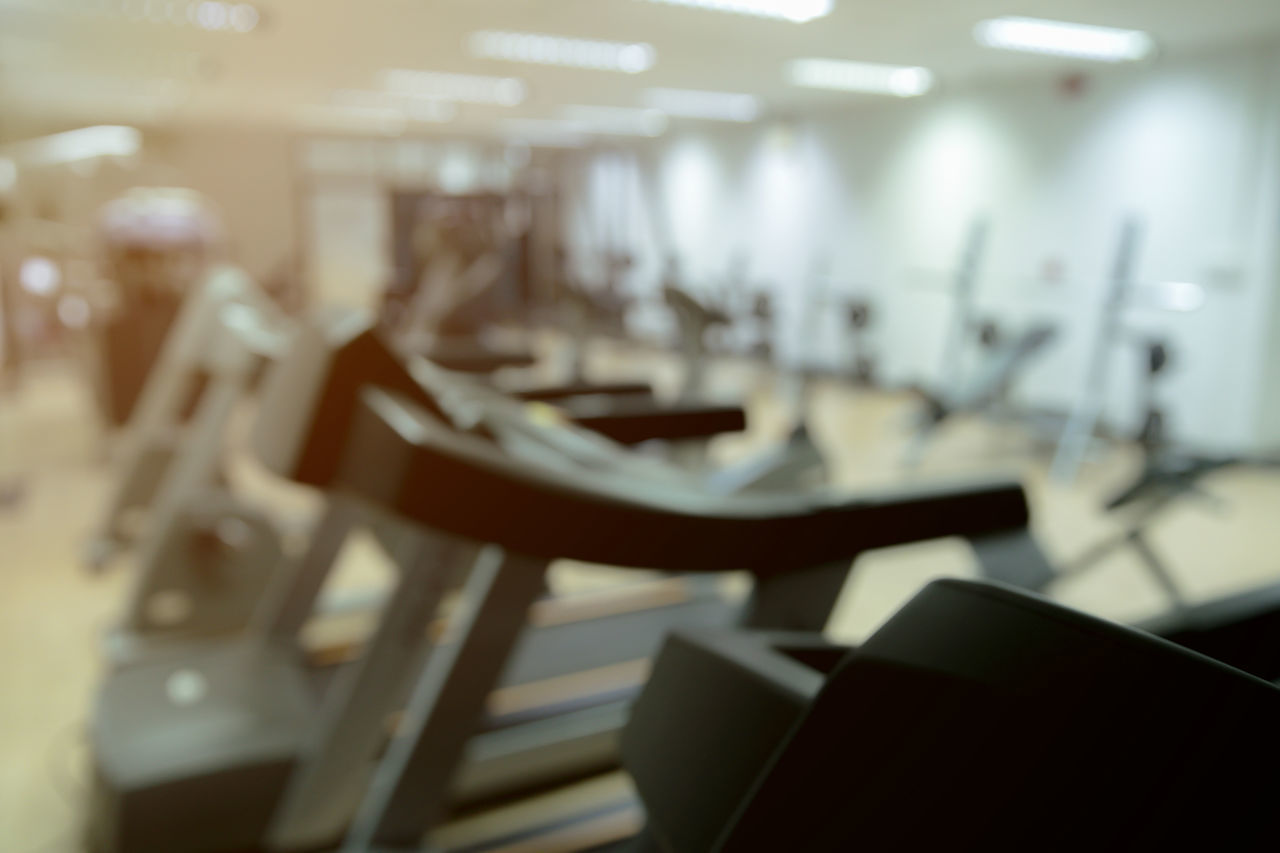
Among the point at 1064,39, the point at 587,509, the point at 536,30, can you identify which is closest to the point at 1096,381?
the point at 1064,39

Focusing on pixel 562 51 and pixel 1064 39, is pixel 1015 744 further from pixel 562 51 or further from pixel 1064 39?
pixel 562 51

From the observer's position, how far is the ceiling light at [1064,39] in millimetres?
5270

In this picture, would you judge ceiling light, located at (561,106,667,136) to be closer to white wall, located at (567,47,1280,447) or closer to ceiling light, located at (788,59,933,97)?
white wall, located at (567,47,1280,447)

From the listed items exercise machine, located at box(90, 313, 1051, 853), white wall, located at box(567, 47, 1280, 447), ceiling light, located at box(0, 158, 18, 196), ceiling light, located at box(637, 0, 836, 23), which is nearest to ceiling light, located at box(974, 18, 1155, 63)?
white wall, located at box(567, 47, 1280, 447)

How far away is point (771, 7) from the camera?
16.7 feet

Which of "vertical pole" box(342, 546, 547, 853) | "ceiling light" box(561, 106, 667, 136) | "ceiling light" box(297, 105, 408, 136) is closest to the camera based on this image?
"vertical pole" box(342, 546, 547, 853)

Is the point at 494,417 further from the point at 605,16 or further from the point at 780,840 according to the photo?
the point at 605,16

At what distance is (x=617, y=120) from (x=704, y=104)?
74.3 inches

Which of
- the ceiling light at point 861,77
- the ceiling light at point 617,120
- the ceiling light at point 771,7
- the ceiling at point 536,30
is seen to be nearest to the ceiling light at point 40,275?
the ceiling at point 536,30

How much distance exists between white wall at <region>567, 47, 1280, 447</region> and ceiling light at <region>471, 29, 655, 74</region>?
7.34ft

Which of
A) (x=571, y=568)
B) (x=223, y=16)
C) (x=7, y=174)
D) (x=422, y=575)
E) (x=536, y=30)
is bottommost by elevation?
(x=571, y=568)

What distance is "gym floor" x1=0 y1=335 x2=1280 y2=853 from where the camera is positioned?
2193 mm

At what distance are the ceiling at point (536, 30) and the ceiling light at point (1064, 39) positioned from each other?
0.13 metres

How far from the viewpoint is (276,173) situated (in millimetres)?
12562
